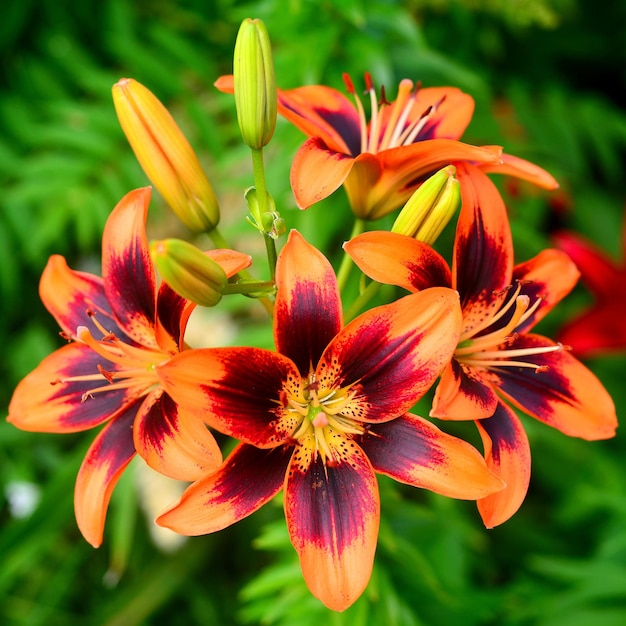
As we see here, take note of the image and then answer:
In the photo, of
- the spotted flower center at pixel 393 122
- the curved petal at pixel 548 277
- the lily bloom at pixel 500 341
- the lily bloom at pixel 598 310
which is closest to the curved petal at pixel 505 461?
the lily bloom at pixel 500 341

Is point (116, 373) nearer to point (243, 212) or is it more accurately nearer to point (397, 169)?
point (397, 169)

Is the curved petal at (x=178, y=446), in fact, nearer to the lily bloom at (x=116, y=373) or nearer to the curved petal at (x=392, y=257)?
the lily bloom at (x=116, y=373)

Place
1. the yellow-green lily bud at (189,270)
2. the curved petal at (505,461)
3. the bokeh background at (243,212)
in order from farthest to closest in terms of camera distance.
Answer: the bokeh background at (243,212) → the curved petal at (505,461) → the yellow-green lily bud at (189,270)

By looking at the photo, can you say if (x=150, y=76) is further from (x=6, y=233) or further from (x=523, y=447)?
(x=523, y=447)

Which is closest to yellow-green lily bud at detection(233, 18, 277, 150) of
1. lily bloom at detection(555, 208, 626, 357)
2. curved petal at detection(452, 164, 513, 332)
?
curved petal at detection(452, 164, 513, 332)

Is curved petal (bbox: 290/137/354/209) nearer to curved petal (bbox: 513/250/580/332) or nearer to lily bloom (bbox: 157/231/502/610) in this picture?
lily bloom (bbox: 157/231/502/610)
